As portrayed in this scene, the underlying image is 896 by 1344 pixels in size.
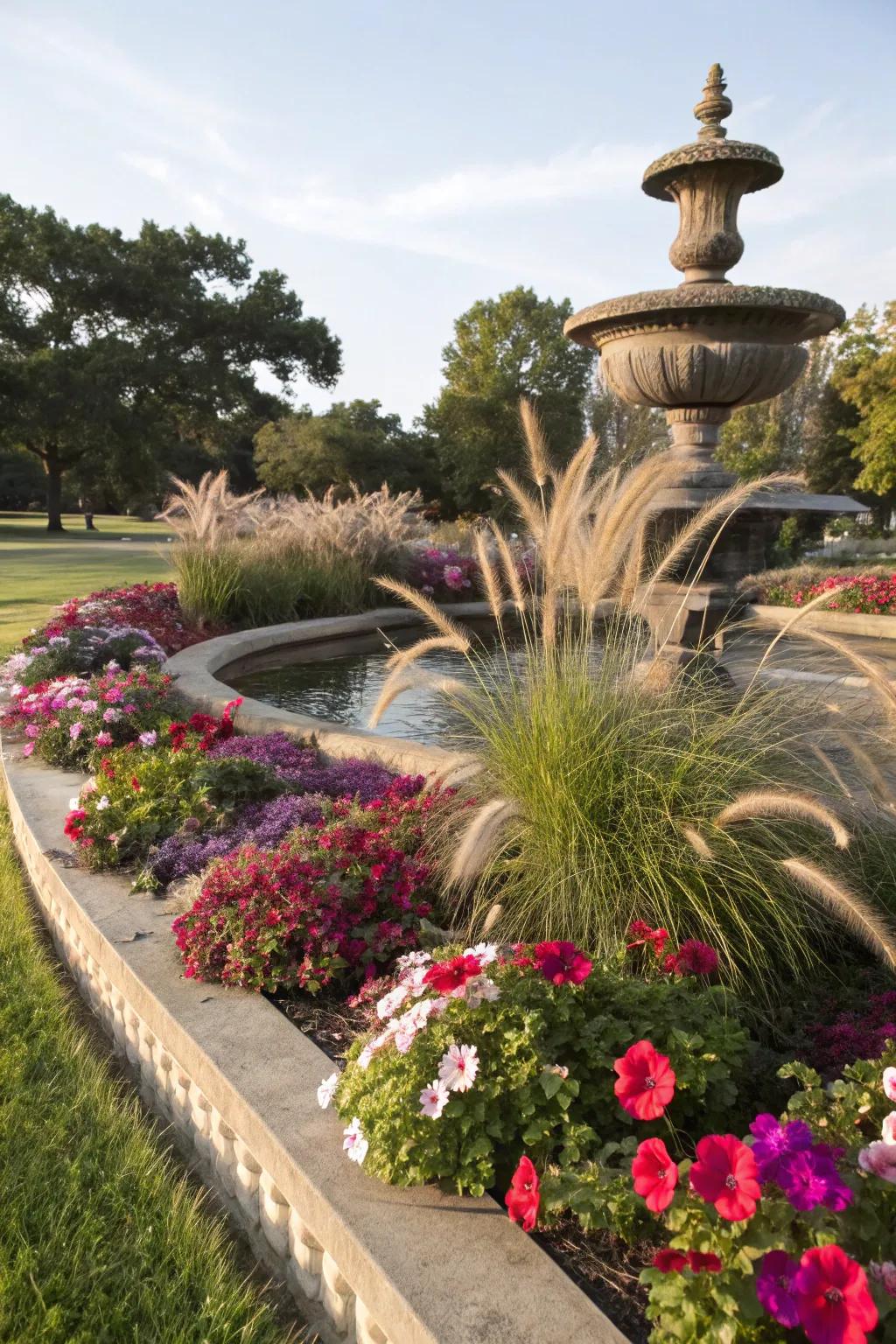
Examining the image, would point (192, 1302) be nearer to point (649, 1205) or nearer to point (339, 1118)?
point (339, 1118)

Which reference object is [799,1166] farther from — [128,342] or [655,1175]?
[128,342]

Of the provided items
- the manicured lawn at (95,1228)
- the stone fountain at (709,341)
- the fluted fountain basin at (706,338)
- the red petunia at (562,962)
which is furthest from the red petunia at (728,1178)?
the fluted fountain basin at (706,338)

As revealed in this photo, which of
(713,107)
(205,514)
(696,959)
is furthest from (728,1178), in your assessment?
(205,514)

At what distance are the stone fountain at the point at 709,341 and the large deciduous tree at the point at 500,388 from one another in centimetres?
2877

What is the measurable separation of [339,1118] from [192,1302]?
42 centimetres

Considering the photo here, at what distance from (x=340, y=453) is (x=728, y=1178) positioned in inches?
1269

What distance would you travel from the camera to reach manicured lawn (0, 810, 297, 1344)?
1.77 metres

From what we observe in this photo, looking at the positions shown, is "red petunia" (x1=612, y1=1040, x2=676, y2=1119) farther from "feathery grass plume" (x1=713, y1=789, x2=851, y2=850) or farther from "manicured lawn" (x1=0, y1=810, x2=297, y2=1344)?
"manicured lawn" (x1=0, y1=810, x2=297, y2=1344)

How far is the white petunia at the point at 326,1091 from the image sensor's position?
1.97 m

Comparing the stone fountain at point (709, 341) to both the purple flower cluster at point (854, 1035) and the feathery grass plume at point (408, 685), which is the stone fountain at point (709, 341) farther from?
the purple flower cluster at point (854, 1035)

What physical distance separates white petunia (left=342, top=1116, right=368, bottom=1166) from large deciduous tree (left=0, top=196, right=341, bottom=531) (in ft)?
109

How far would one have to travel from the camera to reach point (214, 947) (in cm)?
263

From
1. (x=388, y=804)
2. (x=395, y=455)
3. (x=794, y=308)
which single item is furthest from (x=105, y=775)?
(x=395, y=455)

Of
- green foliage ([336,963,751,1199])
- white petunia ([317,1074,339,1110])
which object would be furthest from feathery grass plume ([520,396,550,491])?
white petunia ([317,1074,339,1110])
